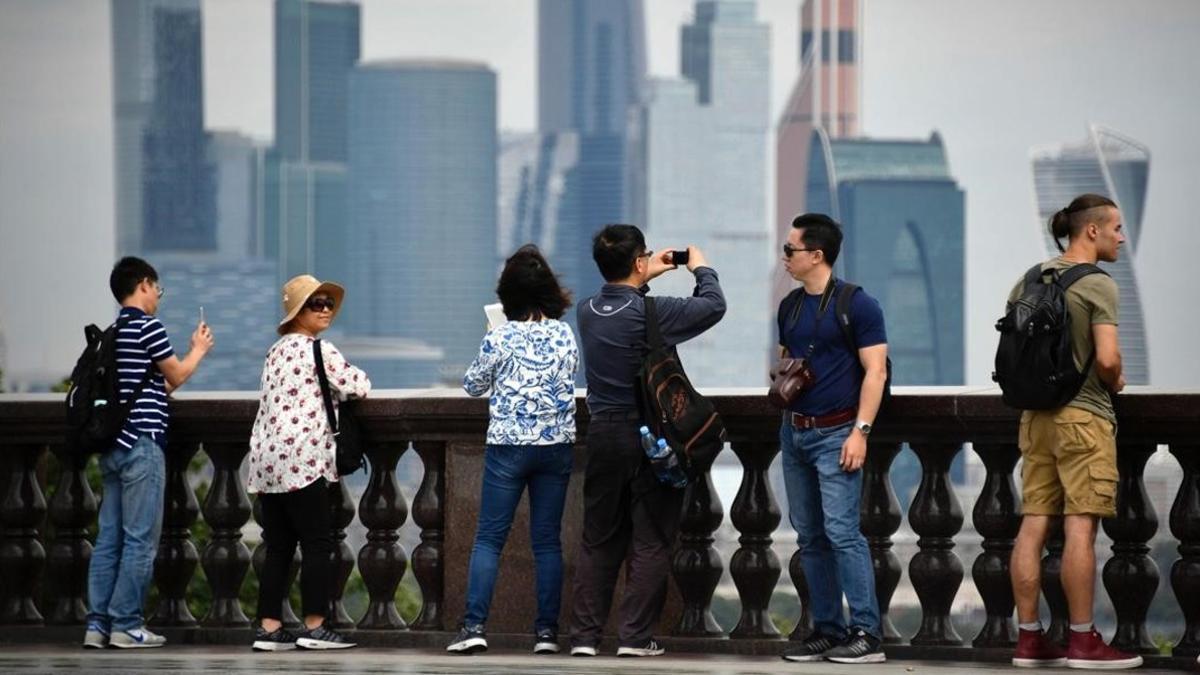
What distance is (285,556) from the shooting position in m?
9.78

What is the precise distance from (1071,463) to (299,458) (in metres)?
3.13

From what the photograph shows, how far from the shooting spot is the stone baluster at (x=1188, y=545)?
29.2ft

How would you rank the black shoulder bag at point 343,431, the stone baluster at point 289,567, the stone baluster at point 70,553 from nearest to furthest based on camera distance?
the black shoulder bag at point 343,431 → the stone baluster at point 289,567 → the stone baluster at point 70,553

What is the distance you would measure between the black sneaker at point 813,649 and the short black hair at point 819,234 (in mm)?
1482

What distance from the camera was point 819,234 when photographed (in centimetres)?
906

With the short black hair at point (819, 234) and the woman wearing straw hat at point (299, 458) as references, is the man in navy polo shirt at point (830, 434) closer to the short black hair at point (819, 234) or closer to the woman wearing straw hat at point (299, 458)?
the short black hair at point (819, 234)

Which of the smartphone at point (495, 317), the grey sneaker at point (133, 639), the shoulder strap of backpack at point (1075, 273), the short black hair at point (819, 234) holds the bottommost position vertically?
the grey sneaker at point (133, 639)

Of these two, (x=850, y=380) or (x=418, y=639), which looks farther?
(x=418, y=639)

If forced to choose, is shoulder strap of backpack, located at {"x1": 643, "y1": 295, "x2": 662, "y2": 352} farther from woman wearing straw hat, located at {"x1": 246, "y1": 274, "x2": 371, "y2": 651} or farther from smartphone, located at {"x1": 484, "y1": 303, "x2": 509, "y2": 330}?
woman wearing straw hat, located at {"x1": 246, "y1": 274, "x2": 371, "y2": 651}

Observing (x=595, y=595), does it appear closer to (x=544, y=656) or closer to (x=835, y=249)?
(x=544, y=656)

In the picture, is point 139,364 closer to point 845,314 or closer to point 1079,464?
point 845,314

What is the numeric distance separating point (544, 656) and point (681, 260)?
5.56 feet

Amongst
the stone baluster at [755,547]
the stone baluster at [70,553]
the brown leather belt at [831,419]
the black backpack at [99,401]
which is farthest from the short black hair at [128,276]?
the brown leather belt at [831,419]

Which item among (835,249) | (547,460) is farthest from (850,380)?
(547,460)
